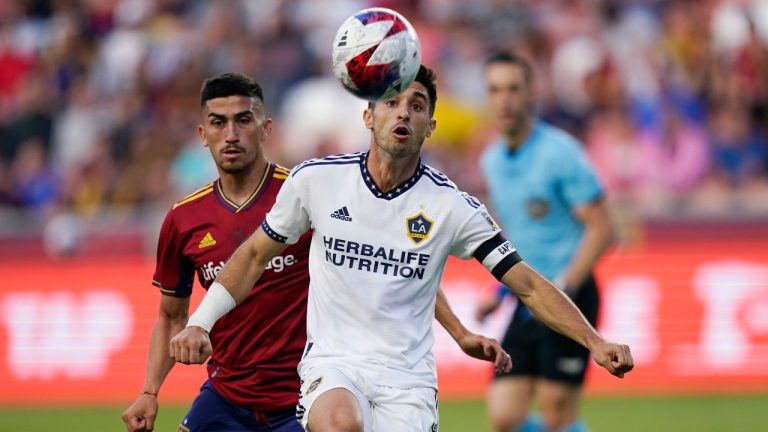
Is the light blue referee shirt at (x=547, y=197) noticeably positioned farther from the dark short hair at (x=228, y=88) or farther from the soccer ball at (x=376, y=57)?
the soccer ball at (x=376, y=57)

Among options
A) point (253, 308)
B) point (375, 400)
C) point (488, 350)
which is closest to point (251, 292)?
point (253, 308)

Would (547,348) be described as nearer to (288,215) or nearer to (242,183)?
(242,183)

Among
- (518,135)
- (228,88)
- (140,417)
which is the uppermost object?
(518,135)

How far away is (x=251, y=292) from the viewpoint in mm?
6836

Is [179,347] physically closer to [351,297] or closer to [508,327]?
[351,297]

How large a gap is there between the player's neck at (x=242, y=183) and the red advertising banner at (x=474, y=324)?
653 cm

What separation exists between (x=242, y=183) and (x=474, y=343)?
4.97ft

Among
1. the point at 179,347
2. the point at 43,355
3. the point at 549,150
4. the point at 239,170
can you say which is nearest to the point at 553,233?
the point at 549,150

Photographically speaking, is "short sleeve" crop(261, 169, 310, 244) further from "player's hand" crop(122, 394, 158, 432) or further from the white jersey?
"player's hand" crop(122, 394, 158, 432)

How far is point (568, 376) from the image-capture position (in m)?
8.88

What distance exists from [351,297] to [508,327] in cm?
320

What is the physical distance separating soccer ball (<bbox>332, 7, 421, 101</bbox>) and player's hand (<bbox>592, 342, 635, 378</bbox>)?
147 centimetres

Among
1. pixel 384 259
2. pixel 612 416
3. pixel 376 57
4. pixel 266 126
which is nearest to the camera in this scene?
pixel 376 57

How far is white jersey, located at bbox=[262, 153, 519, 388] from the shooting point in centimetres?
616
